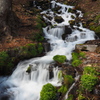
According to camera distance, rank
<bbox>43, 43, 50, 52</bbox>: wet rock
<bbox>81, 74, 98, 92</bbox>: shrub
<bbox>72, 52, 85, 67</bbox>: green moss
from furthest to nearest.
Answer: <bbox>43, 43, 50, 52</bbox>: wet rock
<bbox>72, 52, 85, 67</bbox>: green moss
<bbox>81, 74, 98, 92</bbox>: shrub

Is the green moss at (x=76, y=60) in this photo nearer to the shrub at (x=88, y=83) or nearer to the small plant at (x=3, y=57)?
the shrub at (x=88, y=83)

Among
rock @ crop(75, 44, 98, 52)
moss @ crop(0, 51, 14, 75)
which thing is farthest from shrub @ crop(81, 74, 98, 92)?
moss @ crop(0, 51, 14, 75)

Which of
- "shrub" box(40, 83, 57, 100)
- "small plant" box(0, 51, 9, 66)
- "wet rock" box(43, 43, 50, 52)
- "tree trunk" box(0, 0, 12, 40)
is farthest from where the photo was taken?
"wet rock" box(43, 43, 50, 52)

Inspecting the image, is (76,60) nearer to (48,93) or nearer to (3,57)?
(48,93)

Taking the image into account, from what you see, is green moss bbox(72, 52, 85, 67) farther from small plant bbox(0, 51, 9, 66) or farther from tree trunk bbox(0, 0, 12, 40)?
tree trunk bbox(0, 0, 12, 40)

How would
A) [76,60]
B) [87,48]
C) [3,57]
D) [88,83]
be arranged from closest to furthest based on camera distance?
[88,83] → [76,60] → [3,57] → [87,48]

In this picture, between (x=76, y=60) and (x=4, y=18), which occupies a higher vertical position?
(x=4, y=18)

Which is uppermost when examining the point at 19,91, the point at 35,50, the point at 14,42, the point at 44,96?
the point at 14,42

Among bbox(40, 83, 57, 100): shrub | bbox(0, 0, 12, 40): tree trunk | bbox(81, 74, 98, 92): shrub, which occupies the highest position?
bbox(0, 0, 12, 40): tree trunk

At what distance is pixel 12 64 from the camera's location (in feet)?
27.7

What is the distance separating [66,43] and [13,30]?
16.0ft

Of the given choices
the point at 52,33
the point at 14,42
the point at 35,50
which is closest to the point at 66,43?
the point at 52,33

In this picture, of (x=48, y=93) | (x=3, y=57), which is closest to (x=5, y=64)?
(x=3, y=57)

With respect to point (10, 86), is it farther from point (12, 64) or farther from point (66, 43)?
point (66, 43)
